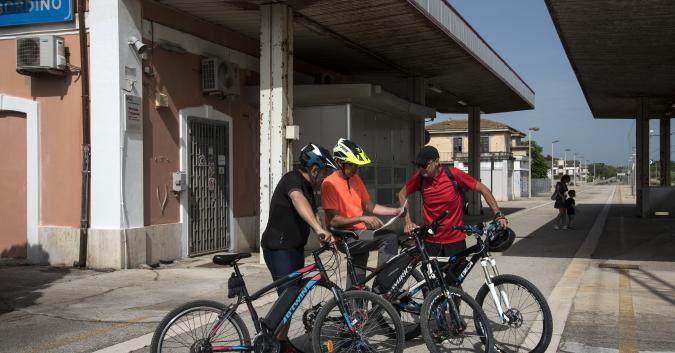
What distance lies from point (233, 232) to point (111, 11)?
498 cm

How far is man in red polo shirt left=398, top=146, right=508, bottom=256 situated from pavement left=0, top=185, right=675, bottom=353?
916mm

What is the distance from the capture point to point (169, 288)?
8516 mm

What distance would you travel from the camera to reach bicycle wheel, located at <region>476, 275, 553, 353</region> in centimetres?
481

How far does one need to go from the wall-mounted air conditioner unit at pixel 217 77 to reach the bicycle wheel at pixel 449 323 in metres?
8.08

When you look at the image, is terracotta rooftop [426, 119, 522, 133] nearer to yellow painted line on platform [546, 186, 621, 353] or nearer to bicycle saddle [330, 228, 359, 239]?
yellow painted line on platform [546, 186, 621, 353]

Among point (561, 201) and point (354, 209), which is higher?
point (354, 209)

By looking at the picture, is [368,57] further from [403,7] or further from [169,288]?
[169,288]

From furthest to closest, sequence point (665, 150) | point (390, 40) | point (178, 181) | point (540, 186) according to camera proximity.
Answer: point (540, 186), point (665, 150), point (390, 40), point (178, 181)

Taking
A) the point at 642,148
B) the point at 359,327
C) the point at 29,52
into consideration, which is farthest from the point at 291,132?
the point at 642,148

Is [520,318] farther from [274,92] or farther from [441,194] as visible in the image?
[274,92]

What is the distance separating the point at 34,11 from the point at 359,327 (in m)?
8.88

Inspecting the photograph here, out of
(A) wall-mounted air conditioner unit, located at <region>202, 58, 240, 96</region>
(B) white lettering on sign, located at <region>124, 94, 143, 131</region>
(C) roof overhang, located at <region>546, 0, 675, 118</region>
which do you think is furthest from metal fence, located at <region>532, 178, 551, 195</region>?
(B) white lettering on sign, located at <region>124, 94, 143, 131</region>

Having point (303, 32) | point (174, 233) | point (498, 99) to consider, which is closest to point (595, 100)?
point (498, 99)

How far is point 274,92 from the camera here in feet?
35.1
